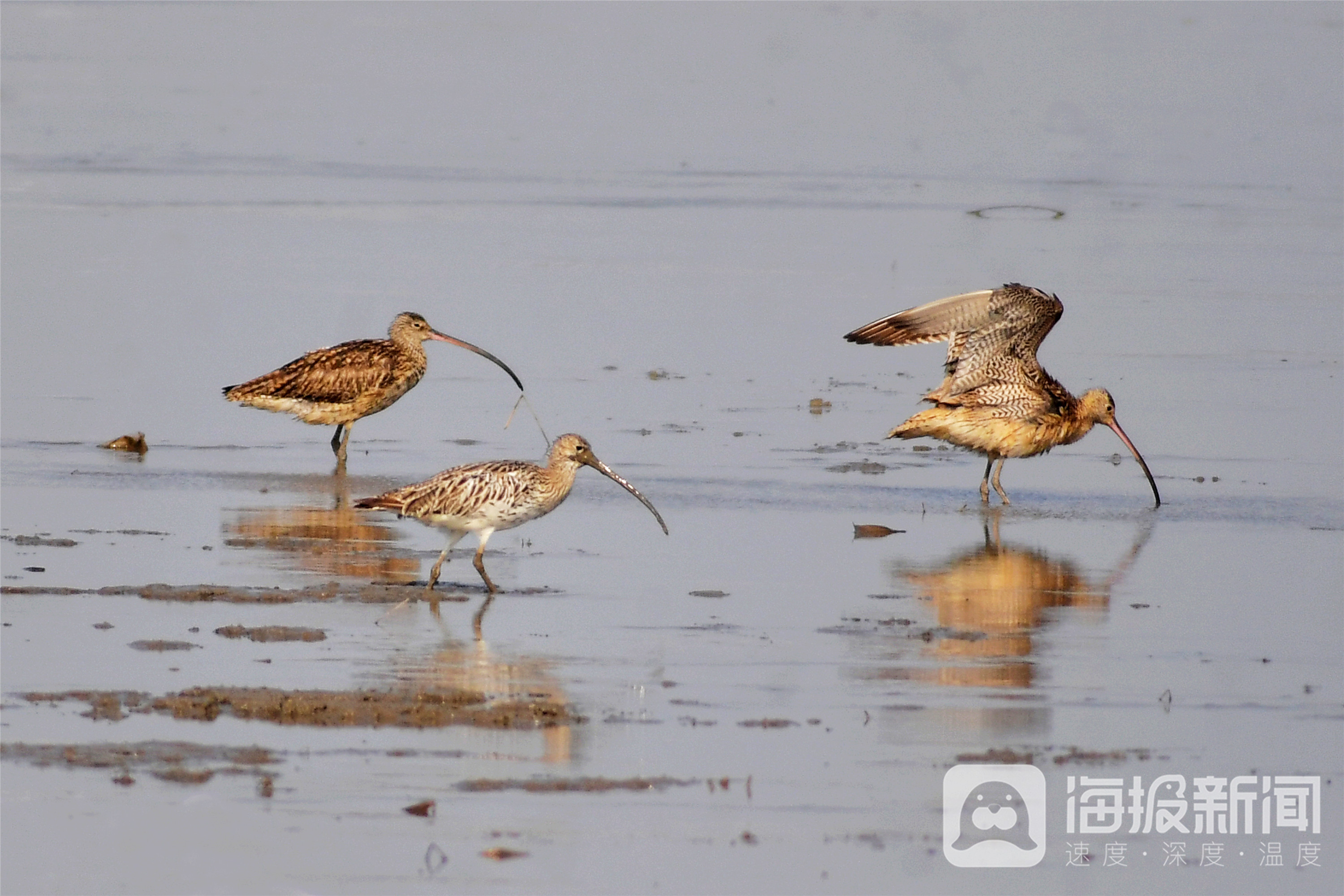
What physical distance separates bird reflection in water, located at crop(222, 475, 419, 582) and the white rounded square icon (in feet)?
13.6

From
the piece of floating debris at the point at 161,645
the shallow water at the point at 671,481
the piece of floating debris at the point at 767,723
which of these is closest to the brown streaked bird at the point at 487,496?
the shallow water at the point at 671,481

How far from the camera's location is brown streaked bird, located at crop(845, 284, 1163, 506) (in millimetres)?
15523

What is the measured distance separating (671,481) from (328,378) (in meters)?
2.81

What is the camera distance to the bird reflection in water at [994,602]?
404 inches

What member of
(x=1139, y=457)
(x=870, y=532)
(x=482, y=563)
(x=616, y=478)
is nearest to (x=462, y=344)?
(x=870, y=532)

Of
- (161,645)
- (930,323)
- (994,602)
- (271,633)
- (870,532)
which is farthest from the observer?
(930,323)

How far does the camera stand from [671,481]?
14.9 meters

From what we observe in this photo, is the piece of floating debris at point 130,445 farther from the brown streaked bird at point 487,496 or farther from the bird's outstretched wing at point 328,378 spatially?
the brown streaked bird at point 487,496

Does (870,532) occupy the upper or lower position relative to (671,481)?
lower

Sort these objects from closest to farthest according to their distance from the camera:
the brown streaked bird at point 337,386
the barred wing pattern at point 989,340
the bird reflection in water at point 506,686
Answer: the bird reflection in water at point 506,686
the barred wing pattern at point 989,340
the brown streaked bird at point 337,386

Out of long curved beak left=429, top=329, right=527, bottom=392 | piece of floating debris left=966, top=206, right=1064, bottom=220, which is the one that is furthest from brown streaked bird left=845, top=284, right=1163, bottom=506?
piece of floating debris left=966, top=206, right=1064, bottom=220

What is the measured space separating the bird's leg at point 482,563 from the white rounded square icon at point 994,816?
354 cm

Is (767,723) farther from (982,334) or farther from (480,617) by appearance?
(982,334)

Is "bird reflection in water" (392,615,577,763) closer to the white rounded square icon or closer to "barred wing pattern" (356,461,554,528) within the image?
"barred wing pattern" (356,461,554,528)
